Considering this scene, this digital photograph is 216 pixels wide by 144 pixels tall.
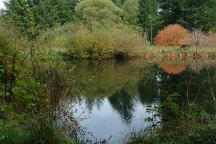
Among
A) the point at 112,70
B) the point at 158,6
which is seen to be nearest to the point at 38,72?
the point at 112,70

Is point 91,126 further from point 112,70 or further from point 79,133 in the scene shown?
point 112,70

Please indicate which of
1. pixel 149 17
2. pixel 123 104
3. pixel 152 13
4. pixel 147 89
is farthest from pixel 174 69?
pixel 152 13

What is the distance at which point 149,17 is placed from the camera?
5134 centimetres

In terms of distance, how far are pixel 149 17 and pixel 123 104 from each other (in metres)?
38.5

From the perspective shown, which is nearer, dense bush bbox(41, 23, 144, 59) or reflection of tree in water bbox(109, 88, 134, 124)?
reflection of tree in water bbox(109, 88, 134, 124)

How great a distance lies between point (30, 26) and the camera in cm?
673

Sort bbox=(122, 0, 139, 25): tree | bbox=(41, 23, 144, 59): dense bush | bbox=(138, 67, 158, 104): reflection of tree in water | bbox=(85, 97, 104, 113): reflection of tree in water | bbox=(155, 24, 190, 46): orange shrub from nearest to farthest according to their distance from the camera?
bbox=(85, 97, 104, 113): reflection of tree in water
bbox=(138, 67, 158, 104): reflection of tree in water
bbox=(41, 23, 144, 59): dense bush
bbox=(155, 24, 190, 46): orange shrub
bbox=(122, 0, 139, 25): tree

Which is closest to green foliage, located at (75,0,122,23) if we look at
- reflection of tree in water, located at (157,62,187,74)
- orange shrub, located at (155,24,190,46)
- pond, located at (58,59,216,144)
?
orange shrub, located at (155,24,190,46)

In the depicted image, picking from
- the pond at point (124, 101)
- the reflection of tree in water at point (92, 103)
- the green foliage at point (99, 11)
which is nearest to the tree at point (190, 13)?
the green foliage at point (99, 11)

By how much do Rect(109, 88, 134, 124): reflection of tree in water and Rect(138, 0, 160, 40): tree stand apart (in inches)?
1410

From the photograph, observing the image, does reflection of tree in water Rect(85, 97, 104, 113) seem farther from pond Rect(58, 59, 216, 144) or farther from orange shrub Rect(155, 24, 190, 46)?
orange shrub Rect(155, 24, 190, 46)

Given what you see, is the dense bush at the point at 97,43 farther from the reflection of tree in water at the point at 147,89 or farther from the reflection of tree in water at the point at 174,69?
the reflection of tree in water at the point at 147,89

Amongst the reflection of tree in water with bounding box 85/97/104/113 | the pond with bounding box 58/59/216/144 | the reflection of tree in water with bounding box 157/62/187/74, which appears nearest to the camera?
the pond with bounding box 58/59/216/144

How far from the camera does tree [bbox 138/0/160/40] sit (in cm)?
5229
